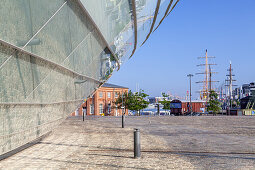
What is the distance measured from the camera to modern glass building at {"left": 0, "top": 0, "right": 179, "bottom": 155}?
405 centimetres

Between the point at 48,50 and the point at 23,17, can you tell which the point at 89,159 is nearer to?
the point at 48,50

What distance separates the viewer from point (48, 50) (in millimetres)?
5270

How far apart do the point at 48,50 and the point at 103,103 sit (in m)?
56.7

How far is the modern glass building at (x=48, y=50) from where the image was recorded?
Answer: 405 cm

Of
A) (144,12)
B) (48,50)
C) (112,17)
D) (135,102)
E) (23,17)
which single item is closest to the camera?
(23,17)

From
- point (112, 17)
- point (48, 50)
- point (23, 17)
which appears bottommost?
point (48, 50)

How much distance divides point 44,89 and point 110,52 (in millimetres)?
4875

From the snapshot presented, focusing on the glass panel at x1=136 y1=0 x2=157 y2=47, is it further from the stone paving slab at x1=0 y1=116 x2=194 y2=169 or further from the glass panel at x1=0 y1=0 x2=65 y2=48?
the stone paving slab at x1=0 y1=116 x2=194 y2=169

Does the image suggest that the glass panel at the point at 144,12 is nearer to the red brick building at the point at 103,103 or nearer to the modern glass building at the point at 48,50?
the modern glass building at the point at 48,50

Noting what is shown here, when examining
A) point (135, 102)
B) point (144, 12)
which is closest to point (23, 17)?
point (144, 12)

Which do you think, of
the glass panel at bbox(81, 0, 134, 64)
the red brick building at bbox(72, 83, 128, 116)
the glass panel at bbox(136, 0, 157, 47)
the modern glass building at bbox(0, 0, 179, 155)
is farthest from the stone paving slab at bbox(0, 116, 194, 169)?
the red brick building at bbox(72, 83, 128, 116)

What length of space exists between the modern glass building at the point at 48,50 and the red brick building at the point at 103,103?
162 ft

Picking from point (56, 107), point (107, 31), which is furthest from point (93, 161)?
point (107, 31)

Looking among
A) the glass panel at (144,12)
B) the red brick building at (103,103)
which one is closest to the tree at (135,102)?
the red brick building at (103,103)
